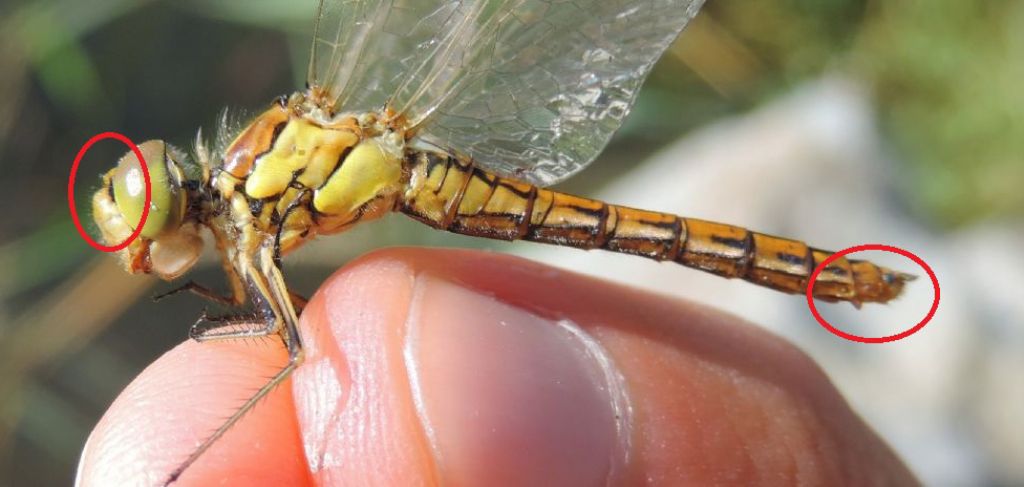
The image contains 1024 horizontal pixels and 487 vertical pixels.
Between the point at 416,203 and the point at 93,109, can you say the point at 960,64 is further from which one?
the point at 93,109

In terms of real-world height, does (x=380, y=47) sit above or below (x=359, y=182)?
above

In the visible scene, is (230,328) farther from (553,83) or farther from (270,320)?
(553,83)

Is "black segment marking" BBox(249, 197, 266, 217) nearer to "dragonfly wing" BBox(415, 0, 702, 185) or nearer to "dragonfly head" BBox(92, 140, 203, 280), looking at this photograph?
"dragonfly head" BBox(92, 140, 203, 280)

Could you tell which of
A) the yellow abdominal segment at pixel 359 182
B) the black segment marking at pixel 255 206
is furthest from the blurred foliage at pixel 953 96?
the black segment marking at pixel 255 206

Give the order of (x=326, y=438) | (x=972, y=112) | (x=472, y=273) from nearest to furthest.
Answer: (x=326, y=438) < (x=472, y=273) < (x=972, y=112)

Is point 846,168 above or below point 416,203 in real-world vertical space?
above

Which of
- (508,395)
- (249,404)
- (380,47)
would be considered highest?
(380,47)

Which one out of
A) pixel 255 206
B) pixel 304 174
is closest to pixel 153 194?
pixel 255 206

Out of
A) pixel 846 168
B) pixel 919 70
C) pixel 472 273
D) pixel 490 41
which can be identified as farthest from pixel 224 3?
pixel 919 70
